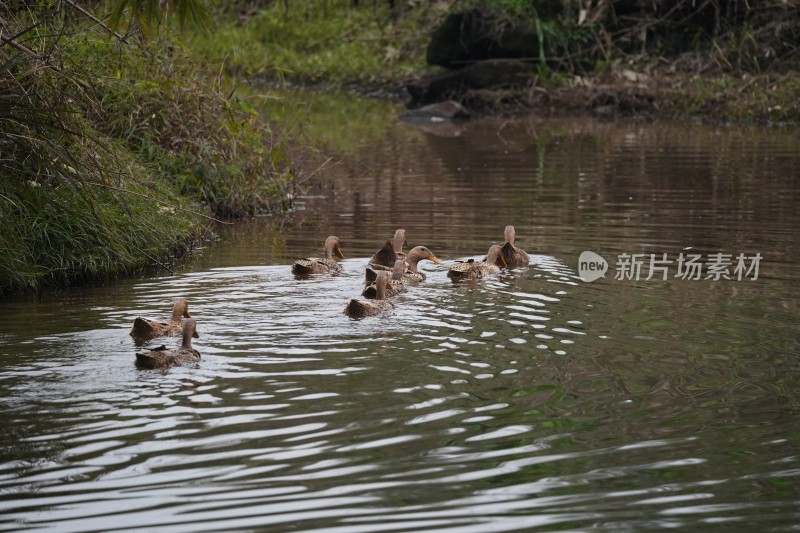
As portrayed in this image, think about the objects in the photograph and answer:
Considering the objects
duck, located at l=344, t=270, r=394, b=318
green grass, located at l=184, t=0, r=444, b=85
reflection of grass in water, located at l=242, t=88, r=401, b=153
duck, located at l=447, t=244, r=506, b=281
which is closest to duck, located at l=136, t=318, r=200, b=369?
duck, located at l=344, t=270, r=394, b=318

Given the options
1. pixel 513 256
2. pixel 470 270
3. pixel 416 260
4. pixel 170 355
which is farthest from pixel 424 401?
pixel 513 256

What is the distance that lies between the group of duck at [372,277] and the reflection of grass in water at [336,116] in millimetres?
10784

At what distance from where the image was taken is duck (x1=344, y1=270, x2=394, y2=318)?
10148 millimetres

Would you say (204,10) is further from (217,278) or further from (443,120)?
(443,120)

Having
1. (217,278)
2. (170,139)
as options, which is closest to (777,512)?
(217,278)

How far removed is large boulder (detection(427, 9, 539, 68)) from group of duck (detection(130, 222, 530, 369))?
2062 cm

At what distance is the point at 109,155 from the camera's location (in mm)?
13562

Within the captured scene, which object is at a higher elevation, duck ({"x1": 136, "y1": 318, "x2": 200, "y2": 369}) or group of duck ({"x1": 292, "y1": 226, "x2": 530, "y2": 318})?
group of duck ({"x1": 292, "y1": 226, "x2": 530, "y2": 318})

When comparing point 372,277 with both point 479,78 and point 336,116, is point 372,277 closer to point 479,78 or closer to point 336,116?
point 336,116

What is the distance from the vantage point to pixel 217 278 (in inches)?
486

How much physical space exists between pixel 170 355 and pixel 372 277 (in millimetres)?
3391

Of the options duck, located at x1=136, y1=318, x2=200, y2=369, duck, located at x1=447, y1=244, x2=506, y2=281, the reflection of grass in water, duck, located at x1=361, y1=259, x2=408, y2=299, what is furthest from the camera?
the reflection of grass in water

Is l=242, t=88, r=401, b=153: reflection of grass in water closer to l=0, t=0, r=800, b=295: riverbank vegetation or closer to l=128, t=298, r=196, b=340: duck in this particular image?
l=0, t=0, r=800, b=295: riverbank vegetation

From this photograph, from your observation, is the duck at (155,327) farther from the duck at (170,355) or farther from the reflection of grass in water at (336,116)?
the reflection of grass in water at (336,116)
